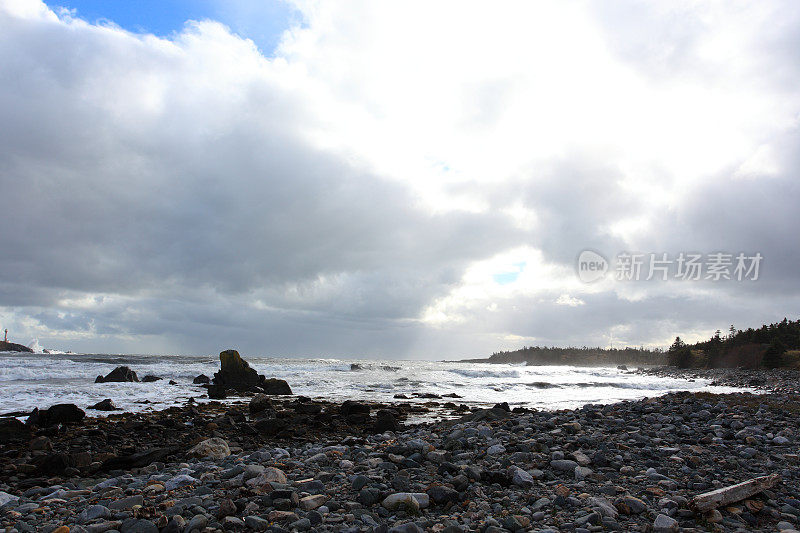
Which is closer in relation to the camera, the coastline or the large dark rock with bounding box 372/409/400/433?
the coastline

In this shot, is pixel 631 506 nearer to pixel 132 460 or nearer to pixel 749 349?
pixel 132 460

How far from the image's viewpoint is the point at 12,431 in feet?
39.2

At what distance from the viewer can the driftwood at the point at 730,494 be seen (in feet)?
15.1

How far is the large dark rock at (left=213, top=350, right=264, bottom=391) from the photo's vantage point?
95.5 ft

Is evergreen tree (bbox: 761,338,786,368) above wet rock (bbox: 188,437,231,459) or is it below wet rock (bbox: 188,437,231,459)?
above

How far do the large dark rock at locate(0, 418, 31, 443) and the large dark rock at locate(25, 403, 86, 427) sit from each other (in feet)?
6.07

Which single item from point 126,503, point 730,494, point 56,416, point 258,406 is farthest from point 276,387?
point 730,494

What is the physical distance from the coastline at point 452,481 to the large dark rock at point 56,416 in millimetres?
3831

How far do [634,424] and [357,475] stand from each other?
21.7 feet

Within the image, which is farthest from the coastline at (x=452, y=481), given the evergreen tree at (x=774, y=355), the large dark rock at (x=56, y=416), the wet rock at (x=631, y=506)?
the evergreen tree at (x=774, y=355)

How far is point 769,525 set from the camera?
4.45 m

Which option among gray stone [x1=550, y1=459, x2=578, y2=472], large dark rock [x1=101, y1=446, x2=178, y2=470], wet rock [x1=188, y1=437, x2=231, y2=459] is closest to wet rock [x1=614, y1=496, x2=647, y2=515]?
gray stone [x1=550, y1=459, x2=578, y2=472]

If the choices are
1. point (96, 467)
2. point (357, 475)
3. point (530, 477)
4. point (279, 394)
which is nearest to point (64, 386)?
point (279, 394)

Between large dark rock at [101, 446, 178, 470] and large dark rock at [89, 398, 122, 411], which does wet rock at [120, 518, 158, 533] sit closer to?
large dark rock at [101, 446, 178, 470]
